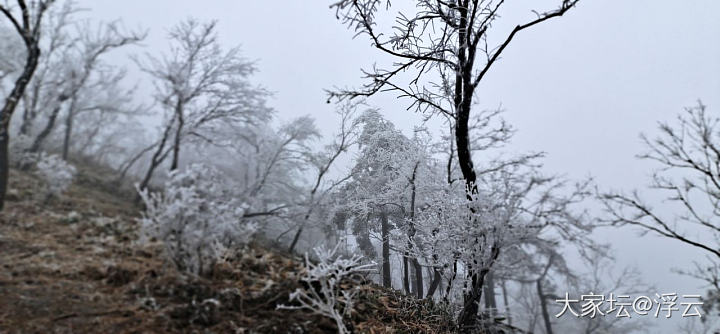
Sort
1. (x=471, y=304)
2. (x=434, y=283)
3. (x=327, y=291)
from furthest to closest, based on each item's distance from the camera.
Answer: (x=434, y=283), (x=471, y=304), (x=327, y=291)

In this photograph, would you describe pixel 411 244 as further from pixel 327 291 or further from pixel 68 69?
pixel 68 69

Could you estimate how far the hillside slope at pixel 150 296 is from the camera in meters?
2.20

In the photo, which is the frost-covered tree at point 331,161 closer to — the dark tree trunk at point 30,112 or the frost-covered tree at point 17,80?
the frost-covered tree at point 17,80

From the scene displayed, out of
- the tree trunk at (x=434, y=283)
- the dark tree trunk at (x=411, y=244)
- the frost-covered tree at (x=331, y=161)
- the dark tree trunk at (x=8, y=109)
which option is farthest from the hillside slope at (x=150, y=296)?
the dark tree trunk at (x=8, y=109)

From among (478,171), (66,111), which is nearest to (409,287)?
(478,171)

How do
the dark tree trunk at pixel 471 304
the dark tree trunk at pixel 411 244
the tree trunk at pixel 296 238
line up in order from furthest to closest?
the tree trunk at pixel 296 238 < the dark tree trunk at pixel 411 244 < the dark tree trunk at pixel 471 304

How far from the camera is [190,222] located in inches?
102

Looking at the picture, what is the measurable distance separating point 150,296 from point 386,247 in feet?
8.03

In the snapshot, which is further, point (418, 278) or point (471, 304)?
point (418, 278)

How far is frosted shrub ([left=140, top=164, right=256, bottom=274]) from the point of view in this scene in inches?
99.5

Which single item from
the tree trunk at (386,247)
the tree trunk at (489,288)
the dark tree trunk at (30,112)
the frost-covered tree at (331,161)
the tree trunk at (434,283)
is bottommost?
the tree trunk at (489,288)

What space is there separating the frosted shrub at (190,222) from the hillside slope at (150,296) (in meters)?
0.17

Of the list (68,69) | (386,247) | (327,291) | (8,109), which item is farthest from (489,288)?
(68,69)

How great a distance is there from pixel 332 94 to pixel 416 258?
201cm
